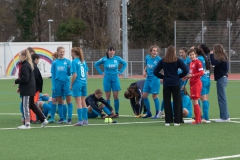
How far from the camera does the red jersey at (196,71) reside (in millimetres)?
13295

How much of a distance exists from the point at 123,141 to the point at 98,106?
4.63m

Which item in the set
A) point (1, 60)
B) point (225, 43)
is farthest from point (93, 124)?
point (225, 43)

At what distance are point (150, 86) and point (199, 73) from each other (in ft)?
7.44

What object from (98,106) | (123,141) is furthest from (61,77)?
(123,141)

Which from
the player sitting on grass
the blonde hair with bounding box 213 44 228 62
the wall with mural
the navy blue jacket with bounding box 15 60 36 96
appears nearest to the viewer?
the navy blue jacket with bounding box 15 60 36 96

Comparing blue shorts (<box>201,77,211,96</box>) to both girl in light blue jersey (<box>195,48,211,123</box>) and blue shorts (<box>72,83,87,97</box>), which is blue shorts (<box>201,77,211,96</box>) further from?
blue shorts (<box>72,83,87,97</box>)

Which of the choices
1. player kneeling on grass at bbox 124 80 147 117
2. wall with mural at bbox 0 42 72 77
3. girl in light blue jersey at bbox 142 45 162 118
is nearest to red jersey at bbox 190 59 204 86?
girl in light blue jersey at bbox 142 45 162 118

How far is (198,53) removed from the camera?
14.0 m

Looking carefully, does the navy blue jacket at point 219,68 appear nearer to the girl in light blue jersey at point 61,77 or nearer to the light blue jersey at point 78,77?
the light blue jersey at point 78,77

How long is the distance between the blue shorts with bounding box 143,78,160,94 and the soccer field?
3.07 feet

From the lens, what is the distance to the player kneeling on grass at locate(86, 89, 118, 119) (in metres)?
14.9

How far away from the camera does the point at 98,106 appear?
600 inches

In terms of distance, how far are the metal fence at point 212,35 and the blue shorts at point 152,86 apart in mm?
26385

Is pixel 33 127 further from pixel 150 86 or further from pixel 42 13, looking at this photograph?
pixel 42 13
